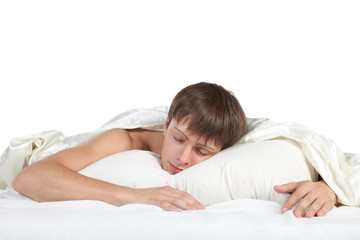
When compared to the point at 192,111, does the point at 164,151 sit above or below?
below

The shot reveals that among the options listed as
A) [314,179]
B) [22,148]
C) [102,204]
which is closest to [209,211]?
[102,204]

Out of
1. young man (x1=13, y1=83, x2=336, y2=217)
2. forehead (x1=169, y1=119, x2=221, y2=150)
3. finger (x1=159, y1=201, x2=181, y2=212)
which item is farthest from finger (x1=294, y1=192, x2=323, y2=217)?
forehead (x1=169, y1=119, x2=221, y2=150)

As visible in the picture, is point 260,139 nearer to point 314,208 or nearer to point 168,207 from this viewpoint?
point 314,208

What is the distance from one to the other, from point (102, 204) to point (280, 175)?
0.84 meters

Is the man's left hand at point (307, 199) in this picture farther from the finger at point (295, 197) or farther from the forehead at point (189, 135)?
the forehead at point (189, 135)

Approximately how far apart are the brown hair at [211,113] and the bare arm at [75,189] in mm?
508

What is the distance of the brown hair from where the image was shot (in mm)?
2646

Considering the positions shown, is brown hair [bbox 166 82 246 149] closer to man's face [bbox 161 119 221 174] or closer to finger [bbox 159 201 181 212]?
man's face [bbox 161 119 221 174]

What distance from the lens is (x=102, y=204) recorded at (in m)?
2.19

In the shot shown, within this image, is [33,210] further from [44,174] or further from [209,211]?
[209,211]

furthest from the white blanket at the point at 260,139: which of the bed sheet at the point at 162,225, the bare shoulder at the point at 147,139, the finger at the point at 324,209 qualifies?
the bed sheet at the point at 162,225

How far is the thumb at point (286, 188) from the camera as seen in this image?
234cm

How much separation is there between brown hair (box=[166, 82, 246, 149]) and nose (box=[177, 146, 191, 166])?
0.30 ft

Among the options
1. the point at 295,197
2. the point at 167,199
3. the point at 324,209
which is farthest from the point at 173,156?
the point at 324,209
